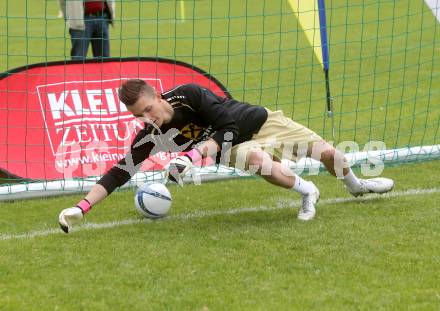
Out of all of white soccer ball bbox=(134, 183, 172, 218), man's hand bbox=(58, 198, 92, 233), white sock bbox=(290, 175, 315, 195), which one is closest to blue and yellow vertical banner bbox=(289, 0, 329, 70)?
white sock bbox=(290, 175, 315, 195)

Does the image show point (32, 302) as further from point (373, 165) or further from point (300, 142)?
point (373, 165)

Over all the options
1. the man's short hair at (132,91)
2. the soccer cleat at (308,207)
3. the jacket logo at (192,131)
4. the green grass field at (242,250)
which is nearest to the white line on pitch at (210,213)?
the green grass field at (242,250)

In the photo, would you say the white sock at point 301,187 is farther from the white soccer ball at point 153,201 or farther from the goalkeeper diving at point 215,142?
the white soccer ball at point 153,201

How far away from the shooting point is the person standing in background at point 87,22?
9.40m

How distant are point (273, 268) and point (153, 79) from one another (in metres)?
2.79

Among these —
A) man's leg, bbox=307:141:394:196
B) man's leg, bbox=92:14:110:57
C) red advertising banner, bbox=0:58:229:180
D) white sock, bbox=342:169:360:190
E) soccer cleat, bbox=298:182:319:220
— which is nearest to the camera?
soccer cleat, bbox=298:182:319:220

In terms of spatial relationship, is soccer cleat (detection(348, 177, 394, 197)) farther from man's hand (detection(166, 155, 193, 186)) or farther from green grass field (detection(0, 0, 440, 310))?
man's hand (detection(166, 155, 193, 186))

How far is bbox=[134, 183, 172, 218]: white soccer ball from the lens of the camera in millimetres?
5230

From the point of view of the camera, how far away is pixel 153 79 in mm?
6684

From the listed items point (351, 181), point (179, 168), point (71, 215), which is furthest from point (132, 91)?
point (351, 181)

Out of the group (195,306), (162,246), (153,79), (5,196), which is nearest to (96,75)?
(153,79)

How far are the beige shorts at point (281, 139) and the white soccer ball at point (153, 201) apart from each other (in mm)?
469

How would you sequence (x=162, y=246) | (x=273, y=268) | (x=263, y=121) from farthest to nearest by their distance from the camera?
(x=263, y=121) < (x=162, y=246) < (x=273, y=268)

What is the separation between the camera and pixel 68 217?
4.89m
